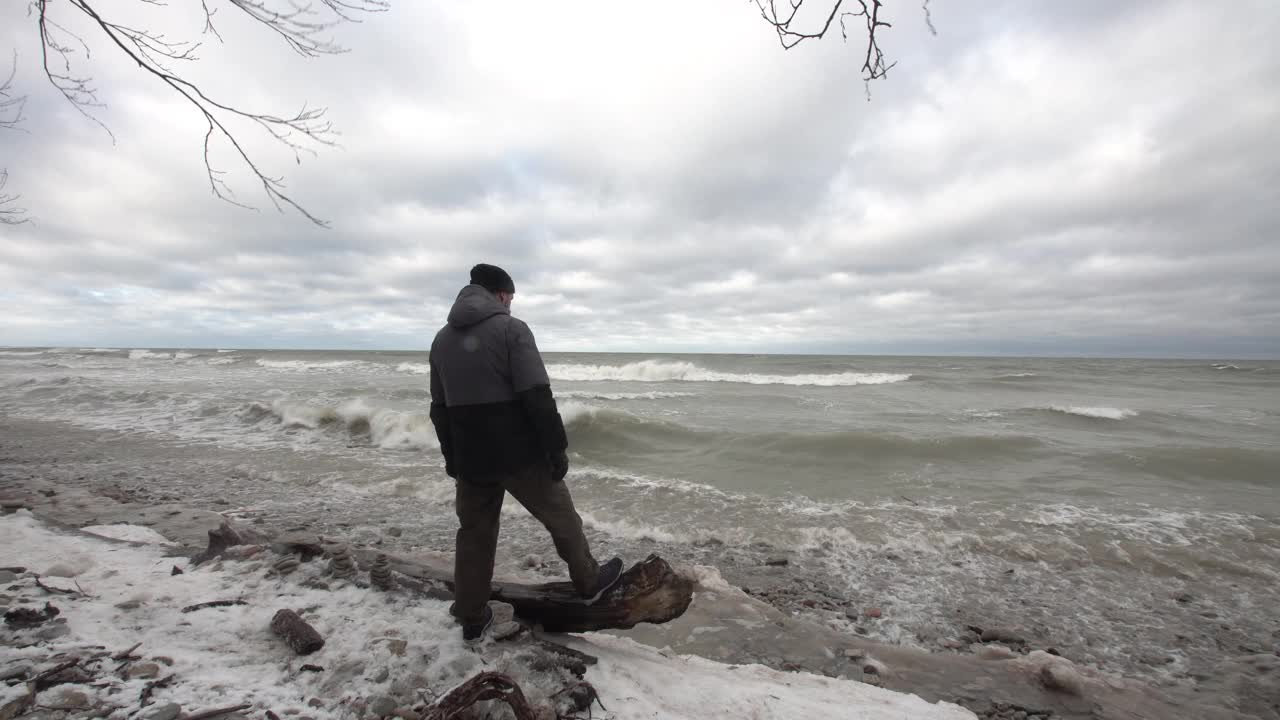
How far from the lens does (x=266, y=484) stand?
26.9 feet

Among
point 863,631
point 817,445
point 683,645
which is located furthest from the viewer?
point 817,445

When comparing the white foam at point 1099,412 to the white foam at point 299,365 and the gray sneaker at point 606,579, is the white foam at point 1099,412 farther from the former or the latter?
the white foam at point 299,365

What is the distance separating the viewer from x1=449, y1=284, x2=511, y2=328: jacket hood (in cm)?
276

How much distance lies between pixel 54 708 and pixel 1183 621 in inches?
290

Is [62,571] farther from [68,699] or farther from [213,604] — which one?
[68,699]

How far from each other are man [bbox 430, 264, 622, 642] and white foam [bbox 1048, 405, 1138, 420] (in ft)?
63.1

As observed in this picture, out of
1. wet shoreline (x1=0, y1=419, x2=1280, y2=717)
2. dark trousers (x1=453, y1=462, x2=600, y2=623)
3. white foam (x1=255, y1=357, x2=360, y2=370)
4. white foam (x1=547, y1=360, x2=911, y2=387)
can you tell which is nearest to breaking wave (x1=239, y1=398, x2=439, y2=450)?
wet shoreline (x1=0, y1=419, x2=1280, y2=717)

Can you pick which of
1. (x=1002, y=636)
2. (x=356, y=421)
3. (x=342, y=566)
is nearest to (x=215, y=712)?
(x=342, y=566)

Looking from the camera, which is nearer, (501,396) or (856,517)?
(501,396)

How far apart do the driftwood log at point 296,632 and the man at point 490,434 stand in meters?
0.70

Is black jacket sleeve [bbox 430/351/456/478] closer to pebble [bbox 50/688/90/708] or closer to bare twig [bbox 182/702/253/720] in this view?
bare twig [bbox 182/702/253/720]

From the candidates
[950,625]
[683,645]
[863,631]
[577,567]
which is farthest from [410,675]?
[950,625]

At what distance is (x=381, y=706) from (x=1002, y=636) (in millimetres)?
4527

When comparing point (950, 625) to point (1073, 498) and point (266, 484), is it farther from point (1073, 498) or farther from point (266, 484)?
point (266, 484)
